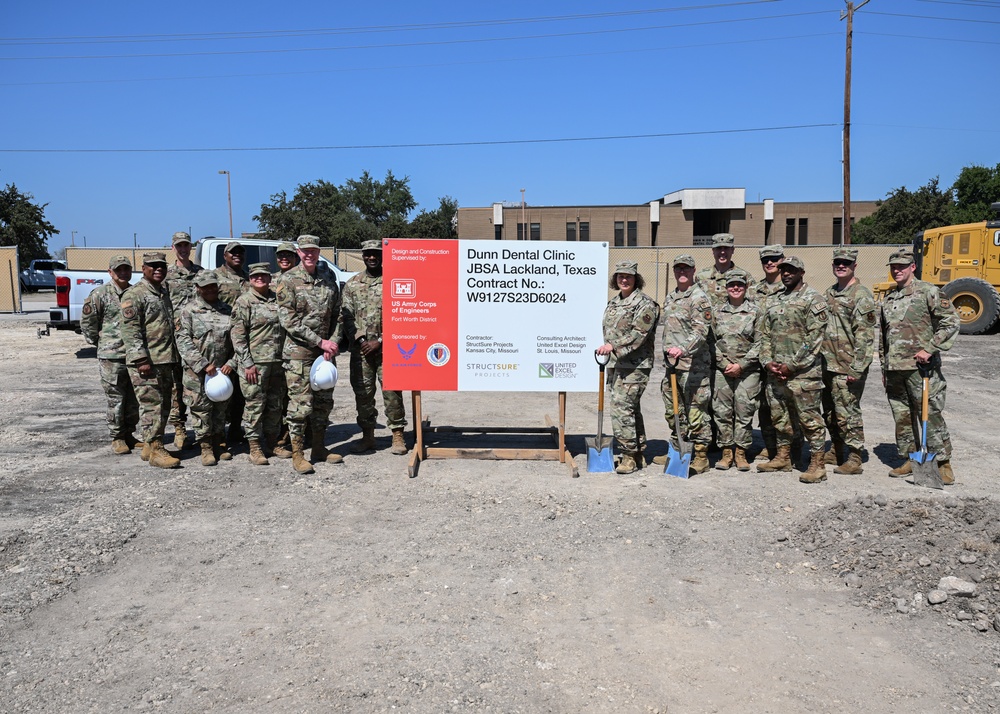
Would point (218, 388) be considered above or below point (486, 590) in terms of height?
above

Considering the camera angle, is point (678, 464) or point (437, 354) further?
point (437, 354)

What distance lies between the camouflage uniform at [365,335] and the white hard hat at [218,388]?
125cm

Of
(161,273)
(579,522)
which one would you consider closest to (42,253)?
(161,273)

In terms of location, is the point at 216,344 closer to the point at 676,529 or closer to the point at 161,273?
the point at 161,273

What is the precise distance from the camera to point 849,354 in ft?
23.6

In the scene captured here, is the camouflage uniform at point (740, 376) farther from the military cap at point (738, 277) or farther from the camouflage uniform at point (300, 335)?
the camouflage uniform at point (300, 335)

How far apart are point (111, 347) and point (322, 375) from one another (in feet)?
7.47

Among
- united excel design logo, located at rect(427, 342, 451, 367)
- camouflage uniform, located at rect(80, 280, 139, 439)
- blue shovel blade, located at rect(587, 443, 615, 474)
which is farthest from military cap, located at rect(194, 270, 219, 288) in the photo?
blue shovel blade, located at rect(587, 443, 615, 474)

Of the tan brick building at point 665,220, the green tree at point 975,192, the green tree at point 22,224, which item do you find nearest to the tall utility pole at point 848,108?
the green tree at point 975,192

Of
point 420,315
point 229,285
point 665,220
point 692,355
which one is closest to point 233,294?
point 229,285

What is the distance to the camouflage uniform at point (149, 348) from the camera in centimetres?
748

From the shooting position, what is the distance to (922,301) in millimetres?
7098

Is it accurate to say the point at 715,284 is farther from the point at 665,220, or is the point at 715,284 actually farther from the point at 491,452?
the point at 665,220

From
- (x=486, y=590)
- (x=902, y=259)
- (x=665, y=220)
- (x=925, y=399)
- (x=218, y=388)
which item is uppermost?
(x=665, y=220)
